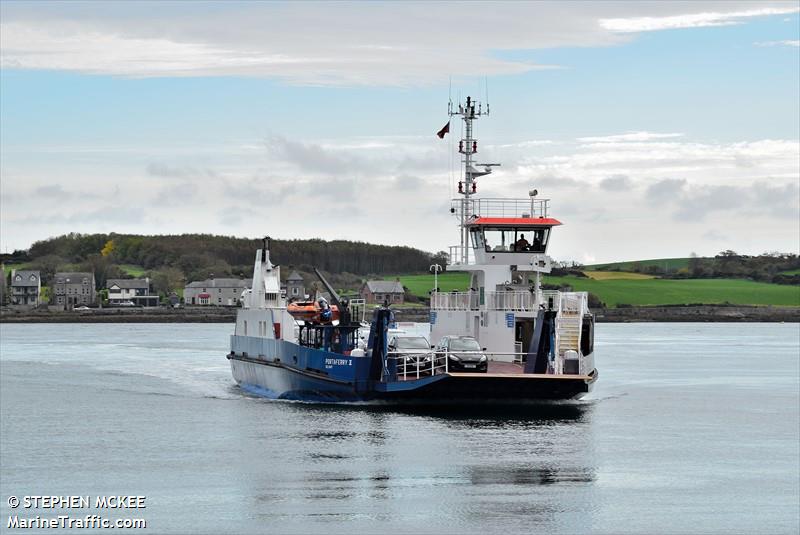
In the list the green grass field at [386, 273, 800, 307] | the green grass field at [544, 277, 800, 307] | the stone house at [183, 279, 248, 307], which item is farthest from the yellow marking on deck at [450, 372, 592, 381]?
the stone house at [183, 279, 248, 307]

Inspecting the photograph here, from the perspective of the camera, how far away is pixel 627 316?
161875 millimetres

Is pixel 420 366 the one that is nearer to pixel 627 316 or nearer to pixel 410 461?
pixel 410 461

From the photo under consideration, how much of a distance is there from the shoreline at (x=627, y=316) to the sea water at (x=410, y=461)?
355ft

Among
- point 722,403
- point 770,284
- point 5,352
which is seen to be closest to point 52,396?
point 722,403

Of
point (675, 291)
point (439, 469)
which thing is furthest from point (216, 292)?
point (439, 469)

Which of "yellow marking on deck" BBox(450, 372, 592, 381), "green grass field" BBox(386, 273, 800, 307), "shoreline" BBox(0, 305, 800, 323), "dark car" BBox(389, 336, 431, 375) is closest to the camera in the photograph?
"yellow marking on deck" BBox(450, 372, 592, 381)

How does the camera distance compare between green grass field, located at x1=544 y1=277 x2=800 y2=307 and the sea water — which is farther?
green grass field, located at x1=544 y1=277 x2=800 y2=307

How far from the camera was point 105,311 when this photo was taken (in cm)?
18262

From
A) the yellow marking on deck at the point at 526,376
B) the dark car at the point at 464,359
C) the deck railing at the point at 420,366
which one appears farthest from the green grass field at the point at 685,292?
the yellow marking on deck at the point at 526,376

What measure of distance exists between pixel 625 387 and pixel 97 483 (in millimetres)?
31439

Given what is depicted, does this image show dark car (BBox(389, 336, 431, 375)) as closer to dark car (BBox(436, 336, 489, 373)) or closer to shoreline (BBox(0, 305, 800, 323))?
dark car (BBox(436, 336, 489, 373))

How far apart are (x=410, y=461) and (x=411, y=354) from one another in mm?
8469

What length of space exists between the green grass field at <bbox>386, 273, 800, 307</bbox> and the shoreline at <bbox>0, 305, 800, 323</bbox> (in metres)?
2.77

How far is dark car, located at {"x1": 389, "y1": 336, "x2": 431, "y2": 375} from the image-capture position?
134 feet
